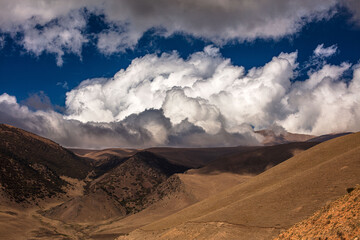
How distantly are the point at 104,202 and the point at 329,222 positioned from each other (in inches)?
5426

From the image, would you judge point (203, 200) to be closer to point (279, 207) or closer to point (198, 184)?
point (279, 207)

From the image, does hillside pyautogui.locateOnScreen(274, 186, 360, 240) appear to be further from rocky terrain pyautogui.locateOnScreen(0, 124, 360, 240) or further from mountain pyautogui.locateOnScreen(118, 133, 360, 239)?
mountain pyautogui.locateOnScreen(118, 133, 360, 239)

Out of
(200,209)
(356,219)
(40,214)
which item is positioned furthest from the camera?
(40,214)

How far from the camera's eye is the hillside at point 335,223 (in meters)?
21.9

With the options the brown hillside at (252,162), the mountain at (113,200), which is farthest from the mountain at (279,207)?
the brown hillside at (252,162)

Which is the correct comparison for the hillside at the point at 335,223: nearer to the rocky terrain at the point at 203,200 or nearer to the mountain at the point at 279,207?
the rocky terrain at the point at 203,200

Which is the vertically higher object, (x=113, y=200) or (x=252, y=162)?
(x=252, y=162)

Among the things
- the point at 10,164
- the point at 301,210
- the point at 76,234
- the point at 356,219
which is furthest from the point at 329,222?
the point at 10,164

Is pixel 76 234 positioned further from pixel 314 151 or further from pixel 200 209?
pixel 314 151

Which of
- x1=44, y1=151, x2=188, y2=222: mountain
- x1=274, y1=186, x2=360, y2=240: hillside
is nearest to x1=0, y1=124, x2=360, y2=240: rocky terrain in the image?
x1=274, y1=186, x2=360, y2=240: hillside

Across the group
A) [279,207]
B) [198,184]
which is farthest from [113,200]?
[279,207]

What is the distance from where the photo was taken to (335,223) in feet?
78.6

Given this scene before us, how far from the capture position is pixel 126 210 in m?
152

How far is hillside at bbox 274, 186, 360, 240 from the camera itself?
21853 millimetres
